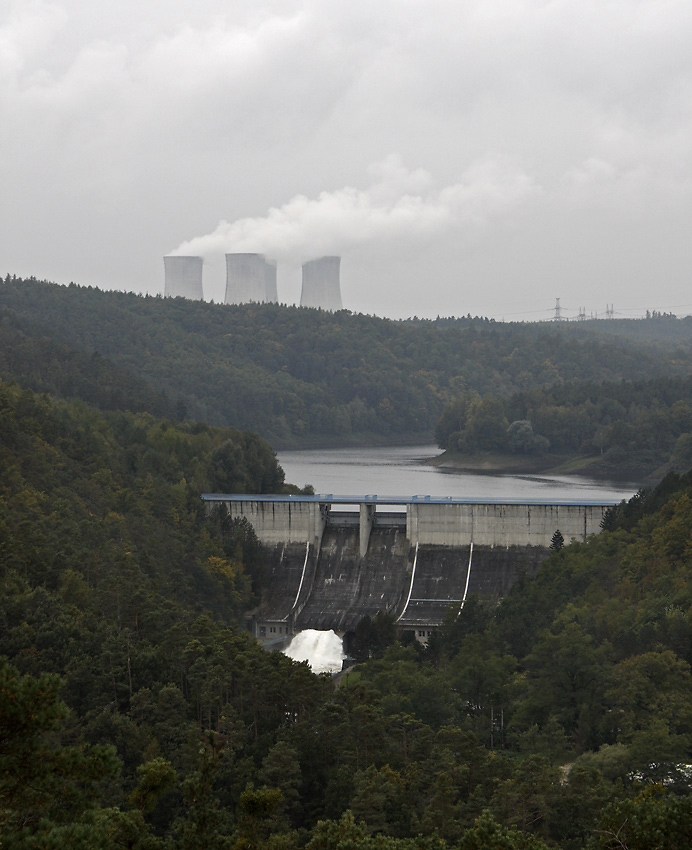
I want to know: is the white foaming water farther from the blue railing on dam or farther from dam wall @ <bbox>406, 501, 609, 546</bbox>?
the blue railing on dam

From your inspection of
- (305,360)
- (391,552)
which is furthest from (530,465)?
(305,360)

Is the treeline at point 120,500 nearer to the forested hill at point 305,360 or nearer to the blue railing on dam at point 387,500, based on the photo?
the blue railing on dam at point 387,500

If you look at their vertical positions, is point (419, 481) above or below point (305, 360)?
below

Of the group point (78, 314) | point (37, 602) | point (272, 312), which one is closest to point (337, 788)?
point (37, 602)

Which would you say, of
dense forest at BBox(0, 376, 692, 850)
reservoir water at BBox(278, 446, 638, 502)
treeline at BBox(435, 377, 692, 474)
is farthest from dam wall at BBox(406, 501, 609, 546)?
treeline at BBox(435, 377, 692, 474)

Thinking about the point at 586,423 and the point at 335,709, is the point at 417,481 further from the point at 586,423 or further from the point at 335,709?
the point at 335,709

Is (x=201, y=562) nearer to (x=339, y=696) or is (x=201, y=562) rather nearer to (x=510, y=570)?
(x=510, y=570)
